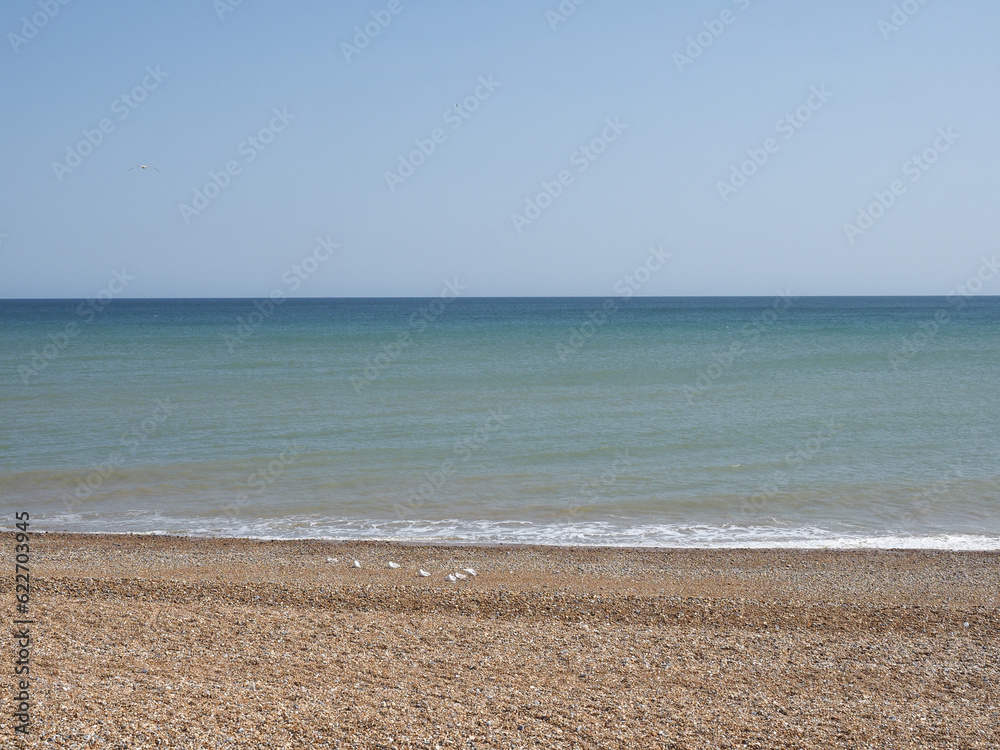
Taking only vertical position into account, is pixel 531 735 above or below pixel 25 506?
above

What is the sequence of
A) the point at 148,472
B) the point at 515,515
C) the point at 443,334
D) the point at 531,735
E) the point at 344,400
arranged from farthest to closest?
the point at 443,334 < the point at 344,400 < the point at 148,472 < the point at 515,515 < the point at 531,735

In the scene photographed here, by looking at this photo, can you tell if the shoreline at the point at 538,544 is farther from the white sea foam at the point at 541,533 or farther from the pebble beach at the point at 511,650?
the pebble beach at the point at 511,650

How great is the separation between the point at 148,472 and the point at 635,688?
462 inches

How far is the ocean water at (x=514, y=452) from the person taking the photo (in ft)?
40.9

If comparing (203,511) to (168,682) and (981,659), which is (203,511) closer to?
(168,682)

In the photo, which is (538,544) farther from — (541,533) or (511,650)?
(511,650)

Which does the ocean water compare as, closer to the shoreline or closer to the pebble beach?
the shoreline

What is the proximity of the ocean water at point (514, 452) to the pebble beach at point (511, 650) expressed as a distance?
1763 mm

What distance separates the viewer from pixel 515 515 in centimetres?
1285

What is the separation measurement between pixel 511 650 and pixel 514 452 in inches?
391

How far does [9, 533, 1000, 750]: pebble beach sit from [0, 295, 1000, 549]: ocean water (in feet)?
5.78

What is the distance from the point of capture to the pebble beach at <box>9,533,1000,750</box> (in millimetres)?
5352

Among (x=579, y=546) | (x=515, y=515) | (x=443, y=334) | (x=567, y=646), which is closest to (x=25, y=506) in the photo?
(x=515, y=515)

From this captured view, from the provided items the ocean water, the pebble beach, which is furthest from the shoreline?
the pebble beach
